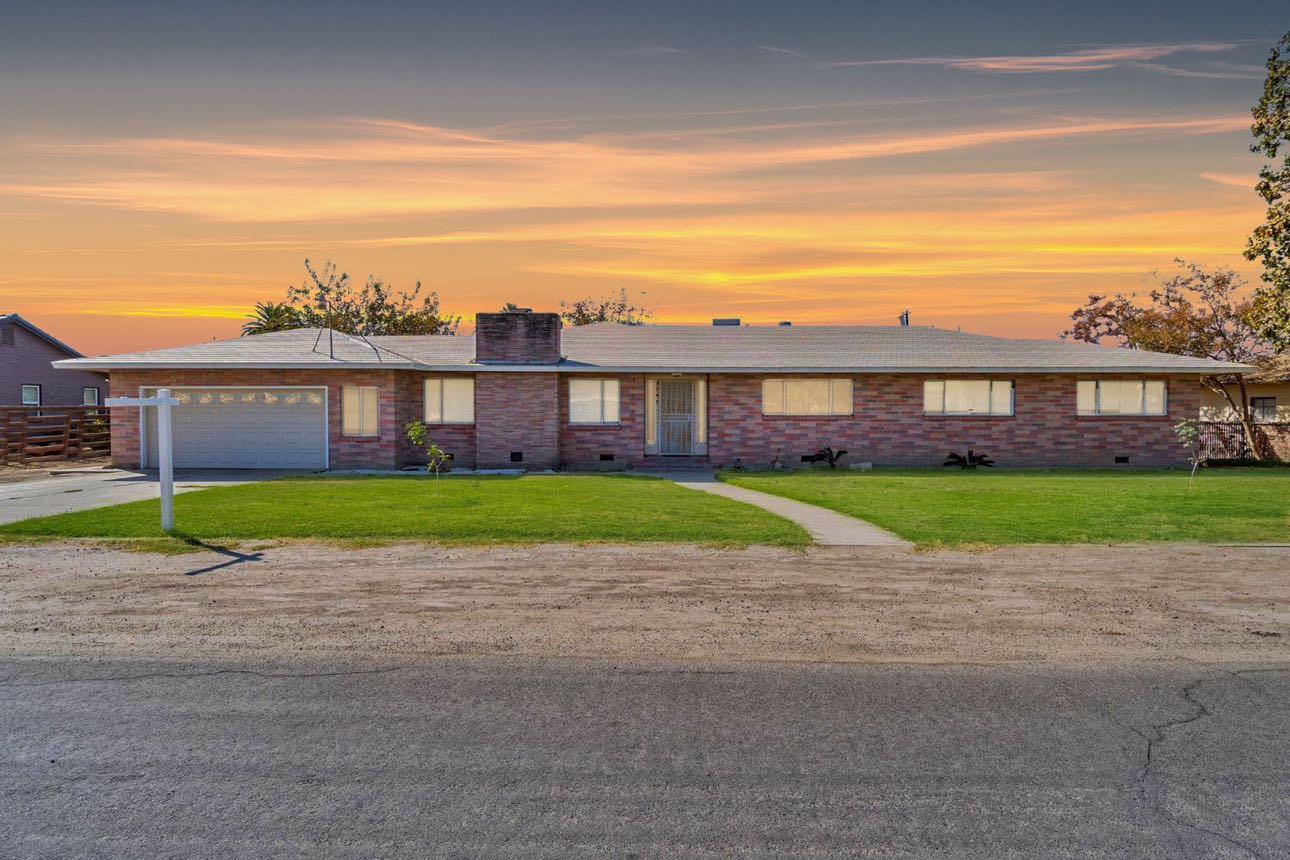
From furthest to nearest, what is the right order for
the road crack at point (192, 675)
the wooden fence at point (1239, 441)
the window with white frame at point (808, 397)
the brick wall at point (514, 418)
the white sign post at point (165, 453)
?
the wooden fence at point (1239, 441)
the window with white frame at point (808, 397)
the brick wall at point (514, 418)
the white sign post at point (165, 453)
the road crack at point (192, 675)

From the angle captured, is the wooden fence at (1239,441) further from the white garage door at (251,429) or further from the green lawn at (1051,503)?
the white garage door at (251,429)

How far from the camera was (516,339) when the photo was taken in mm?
25953

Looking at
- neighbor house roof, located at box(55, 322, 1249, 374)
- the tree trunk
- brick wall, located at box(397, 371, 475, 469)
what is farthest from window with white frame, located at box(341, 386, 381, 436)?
the tree trunk

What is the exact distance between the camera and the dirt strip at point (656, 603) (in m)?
7.21

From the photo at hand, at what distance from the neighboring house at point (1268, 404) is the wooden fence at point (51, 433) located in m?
Result: 37.6

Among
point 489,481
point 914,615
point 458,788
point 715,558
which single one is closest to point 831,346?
point 489,481

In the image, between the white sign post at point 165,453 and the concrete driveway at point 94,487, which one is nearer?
the white sign post at point 165,453

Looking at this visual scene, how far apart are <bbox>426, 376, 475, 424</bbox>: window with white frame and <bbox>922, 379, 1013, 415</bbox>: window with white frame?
12987 mm

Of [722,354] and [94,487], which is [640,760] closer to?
[94,487]

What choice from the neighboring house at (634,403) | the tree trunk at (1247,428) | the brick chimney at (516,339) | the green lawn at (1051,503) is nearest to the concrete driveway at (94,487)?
the neighboring house at (634,403)

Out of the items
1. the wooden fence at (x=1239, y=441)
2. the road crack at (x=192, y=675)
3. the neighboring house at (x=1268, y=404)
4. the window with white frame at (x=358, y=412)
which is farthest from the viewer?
the neighboring house at (x=1268, y=404)

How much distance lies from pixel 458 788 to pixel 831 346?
25543 millimetres

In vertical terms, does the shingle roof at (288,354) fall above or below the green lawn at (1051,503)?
above

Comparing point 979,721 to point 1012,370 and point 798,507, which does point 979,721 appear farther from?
point 1012,370
